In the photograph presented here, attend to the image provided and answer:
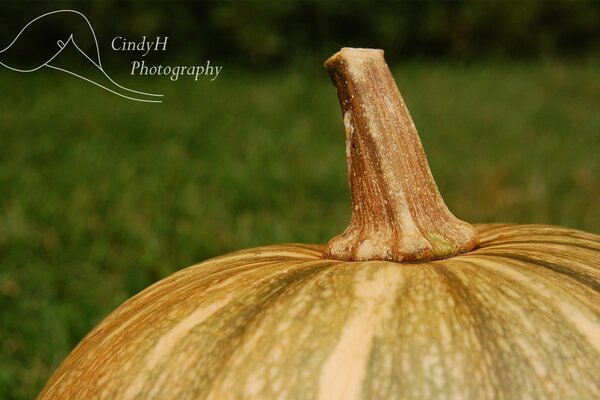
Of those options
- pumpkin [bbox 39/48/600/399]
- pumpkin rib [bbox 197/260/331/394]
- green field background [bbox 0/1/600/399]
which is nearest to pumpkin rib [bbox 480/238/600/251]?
pumpkin [bbox 39/48/600/399]

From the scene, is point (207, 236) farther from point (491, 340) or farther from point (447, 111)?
point (447, 111)

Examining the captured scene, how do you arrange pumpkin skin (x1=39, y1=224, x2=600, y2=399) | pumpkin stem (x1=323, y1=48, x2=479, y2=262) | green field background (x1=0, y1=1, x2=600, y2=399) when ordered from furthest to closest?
green field background (x1=0, y1=1, x2=600, y2=399) → pumpkin stem (x1=323, y1=48, x2=479, y2=262) → pumpkin skin (x1=39, y1=224, x2=600, y2=399)

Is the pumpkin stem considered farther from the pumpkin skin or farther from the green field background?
the green field background

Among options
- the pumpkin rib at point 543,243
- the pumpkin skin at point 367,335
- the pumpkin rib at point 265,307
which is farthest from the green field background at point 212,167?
the pumpkin rib at point 543,243

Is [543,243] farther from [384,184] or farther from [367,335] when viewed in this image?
[367,335]

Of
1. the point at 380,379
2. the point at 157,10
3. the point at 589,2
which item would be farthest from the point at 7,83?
the point at 589,2

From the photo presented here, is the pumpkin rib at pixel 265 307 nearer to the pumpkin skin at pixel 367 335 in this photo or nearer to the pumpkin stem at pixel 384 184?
the pumpkin skin at pixel 367 335

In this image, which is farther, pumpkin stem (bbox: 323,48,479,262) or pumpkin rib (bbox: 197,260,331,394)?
pumpkin stem (bbox: 323,48,479,262)
